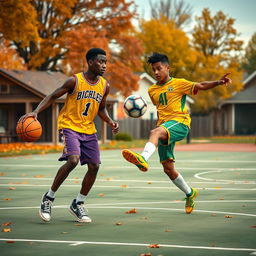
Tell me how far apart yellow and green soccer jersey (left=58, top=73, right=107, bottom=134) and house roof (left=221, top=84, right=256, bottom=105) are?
195 feet

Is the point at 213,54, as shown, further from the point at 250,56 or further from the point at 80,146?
the point at 80,146

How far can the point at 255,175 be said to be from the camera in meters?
18.4

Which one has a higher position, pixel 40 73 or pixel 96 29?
pixel 96 29

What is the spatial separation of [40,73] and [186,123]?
36857 millimetres

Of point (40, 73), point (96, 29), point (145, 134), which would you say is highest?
point (96, 29)

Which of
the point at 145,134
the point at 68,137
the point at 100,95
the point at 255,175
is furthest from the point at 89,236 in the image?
the point at 145,134

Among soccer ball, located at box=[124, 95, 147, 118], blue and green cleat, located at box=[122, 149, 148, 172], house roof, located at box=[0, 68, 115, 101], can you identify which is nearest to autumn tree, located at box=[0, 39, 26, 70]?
house roof, located at box=[0, 68, 115, 101]

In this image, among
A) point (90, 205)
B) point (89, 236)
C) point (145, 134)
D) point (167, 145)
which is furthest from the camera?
point (145, 134)

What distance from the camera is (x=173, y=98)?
34.6 feet

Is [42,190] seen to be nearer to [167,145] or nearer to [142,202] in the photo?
[142,202]

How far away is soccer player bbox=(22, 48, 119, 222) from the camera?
977 centimetres

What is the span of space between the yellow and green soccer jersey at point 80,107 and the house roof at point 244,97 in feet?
195

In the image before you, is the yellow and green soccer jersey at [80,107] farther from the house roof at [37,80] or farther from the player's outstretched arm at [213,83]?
the house roof at [37,80]

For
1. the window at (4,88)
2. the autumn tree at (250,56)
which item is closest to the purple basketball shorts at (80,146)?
the window at (4,88)
